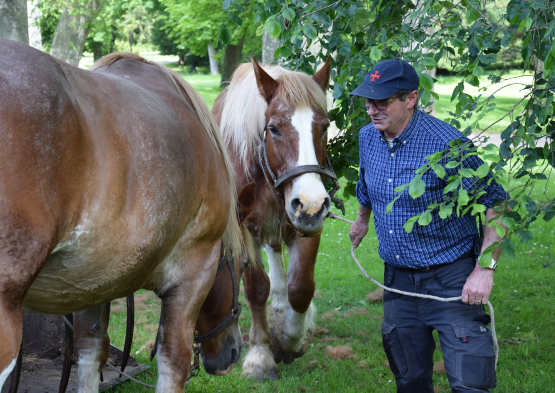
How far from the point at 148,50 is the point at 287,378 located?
45.2 meters

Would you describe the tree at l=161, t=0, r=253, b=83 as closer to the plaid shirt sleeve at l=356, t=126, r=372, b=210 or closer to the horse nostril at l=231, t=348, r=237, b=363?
the plaid shirt sleeve at l=356, t=126, r=372, b=210

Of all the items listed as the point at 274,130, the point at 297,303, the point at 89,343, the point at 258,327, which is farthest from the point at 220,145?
the point at 258,327

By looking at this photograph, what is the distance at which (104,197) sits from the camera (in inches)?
68.5

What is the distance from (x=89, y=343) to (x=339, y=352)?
7.32 ft

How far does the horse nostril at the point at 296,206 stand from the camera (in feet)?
9.79

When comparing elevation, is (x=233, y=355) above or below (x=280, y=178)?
below

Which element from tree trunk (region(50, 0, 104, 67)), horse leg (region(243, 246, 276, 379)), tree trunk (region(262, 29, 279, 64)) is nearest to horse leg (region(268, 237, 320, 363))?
horse leg (region(243, 246, 276, 379))

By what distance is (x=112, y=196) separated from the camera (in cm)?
177

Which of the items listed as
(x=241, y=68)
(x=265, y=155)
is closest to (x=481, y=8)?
(x=265, y=155)

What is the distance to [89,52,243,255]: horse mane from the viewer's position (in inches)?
105

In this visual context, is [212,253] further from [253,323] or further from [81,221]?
[253,323]

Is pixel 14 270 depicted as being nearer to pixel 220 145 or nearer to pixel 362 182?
pixel 220 145

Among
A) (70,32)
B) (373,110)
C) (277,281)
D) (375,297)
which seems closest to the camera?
(373,110)

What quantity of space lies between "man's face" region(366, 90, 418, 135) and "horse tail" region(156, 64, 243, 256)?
80 centimetres
